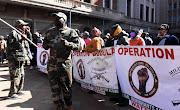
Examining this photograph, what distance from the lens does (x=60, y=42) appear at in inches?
117

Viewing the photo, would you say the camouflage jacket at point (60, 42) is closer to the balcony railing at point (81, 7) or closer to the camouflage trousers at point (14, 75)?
the camouflage trousers at point (14, 75)

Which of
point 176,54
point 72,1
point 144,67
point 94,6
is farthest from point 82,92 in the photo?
Answer: point 94,6

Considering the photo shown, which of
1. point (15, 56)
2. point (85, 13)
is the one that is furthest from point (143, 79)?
point (85, 13)

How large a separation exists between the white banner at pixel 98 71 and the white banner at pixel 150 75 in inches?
7.2

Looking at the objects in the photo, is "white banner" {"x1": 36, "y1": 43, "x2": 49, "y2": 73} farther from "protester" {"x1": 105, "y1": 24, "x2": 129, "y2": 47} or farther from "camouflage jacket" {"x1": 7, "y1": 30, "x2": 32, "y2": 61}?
"protester" {"x1": 105, "y1": 24, "x2": 129, "y2": 47}

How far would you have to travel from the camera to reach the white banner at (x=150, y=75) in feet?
7.92

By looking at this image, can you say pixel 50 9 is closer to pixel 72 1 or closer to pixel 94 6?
pixel 72 1

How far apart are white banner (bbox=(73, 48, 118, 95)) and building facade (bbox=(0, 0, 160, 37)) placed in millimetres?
12069

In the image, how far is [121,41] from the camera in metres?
4.15

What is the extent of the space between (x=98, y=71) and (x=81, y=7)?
52.7ft

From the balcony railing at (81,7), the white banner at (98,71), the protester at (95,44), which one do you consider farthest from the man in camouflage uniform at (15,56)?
the balcony railing at (81,7)

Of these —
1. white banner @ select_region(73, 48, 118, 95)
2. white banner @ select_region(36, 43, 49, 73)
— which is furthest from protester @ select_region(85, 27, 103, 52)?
white banner @ select_region(36, 43, 49, 73)

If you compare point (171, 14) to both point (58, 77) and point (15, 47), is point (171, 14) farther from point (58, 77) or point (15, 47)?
point (58, 77)

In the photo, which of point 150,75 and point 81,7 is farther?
point 81,7
